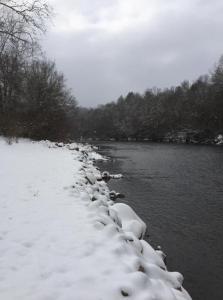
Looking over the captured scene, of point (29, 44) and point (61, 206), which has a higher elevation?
point (29, 44)

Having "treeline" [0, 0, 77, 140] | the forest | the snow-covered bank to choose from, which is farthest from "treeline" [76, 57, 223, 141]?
the snow-covered bank

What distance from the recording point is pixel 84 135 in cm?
12369

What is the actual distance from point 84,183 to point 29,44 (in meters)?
5.68

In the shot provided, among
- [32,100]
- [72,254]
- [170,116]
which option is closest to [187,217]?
[72,254]

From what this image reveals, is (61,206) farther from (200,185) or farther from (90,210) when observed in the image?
(200,185)

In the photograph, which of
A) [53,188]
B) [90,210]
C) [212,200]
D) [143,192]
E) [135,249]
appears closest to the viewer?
[135,249]

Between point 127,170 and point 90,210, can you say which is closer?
point 90,210

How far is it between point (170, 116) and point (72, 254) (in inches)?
3377

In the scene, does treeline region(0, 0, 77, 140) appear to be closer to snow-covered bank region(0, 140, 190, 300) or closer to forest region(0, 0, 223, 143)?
forest region(0, 0, 223, 143)

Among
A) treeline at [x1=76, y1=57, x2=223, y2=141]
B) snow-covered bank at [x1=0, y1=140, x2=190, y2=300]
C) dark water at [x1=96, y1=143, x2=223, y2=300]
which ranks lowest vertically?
dark water at [x1=96, y1=143, x2=223, y2=300]

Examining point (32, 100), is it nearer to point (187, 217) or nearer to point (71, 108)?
point (71, 108)

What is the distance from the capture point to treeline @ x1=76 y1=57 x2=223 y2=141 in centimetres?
7556

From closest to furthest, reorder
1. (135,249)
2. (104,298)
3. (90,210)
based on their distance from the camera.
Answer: (104,298) < (135,249) < (90,210)

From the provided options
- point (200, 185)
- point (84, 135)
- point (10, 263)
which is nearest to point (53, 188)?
point (10, 263)
